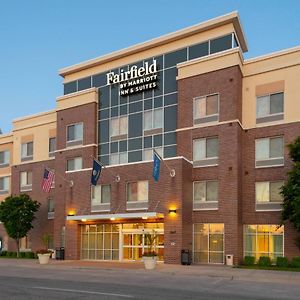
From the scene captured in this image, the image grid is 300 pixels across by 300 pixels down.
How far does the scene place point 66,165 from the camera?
43500 mm

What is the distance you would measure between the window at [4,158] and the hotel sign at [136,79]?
1840cm

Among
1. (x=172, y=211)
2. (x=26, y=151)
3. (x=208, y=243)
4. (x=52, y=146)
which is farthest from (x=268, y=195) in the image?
(x=26, y=151)

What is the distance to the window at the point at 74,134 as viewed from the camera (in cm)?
4275

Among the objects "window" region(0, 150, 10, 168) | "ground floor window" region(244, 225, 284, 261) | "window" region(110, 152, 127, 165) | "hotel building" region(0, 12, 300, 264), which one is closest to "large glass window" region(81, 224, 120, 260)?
"hotel building" region(0, 12, 300, 264)

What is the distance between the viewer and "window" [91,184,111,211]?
3766 centimetres

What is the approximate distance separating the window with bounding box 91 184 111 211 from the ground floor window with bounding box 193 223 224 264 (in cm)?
740

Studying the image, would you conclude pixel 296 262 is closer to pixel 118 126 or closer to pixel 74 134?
pixel 118 126

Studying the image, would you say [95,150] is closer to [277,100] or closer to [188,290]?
[277,100]

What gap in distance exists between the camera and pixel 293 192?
29328mm

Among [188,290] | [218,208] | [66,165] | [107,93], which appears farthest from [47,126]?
[188,290]

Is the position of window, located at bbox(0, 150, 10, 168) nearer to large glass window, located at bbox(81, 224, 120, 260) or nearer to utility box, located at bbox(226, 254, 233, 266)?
large glass window, located at bbox(81, 224, 120, 260)

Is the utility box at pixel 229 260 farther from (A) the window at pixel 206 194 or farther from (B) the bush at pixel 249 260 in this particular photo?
(A) the window at pixel 206 194

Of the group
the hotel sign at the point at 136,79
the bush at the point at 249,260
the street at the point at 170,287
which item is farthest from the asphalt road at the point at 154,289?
the hotel sign at the point at 136,79

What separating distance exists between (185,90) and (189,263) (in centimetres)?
1306
